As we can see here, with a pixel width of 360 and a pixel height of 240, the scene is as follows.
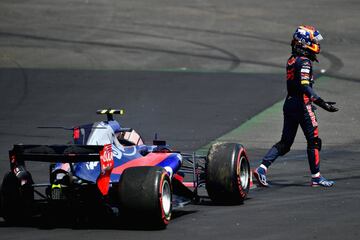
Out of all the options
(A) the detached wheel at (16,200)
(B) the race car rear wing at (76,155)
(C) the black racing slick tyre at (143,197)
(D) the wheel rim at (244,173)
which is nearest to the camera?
(C) the black racing slick tyre at (143,197)

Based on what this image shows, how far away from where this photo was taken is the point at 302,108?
13.7m

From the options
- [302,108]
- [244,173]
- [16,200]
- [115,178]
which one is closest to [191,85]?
[302,108]

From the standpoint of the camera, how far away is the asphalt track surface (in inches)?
440

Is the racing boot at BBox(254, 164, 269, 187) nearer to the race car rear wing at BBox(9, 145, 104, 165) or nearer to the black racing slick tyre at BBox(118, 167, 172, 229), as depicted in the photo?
the black racing slick tyre at BBox(118, 167, 172, 229)

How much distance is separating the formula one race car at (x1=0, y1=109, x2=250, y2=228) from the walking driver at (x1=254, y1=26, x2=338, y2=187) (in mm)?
1367

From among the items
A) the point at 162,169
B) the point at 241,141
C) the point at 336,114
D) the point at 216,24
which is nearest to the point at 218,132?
the point at 241,141

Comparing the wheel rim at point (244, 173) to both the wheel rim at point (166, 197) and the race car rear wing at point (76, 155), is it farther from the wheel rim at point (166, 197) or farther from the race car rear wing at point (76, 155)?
the race car rear wing at point (76, 155)

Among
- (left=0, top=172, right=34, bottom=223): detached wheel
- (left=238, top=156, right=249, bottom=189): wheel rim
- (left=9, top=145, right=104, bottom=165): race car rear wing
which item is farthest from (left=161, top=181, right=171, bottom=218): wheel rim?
(left=238, top=156, right=249, bottom=189): wheel rim

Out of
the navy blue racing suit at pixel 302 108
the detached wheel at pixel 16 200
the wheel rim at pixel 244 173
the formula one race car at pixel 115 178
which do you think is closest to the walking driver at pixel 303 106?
the navy blue racing suit at pixel 302 108

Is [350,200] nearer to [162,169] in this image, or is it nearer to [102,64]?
[162,169]

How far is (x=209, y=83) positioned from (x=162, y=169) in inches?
421

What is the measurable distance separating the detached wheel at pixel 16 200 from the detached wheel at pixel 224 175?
2.05 m

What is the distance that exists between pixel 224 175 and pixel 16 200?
7.69 feet

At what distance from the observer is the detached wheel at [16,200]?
11156mm
